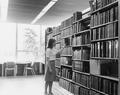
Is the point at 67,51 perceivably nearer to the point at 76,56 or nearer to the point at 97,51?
the point at 76,56

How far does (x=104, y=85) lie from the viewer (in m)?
3.51

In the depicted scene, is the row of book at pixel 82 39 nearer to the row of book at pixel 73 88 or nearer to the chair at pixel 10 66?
the row of book at pixel 73 88

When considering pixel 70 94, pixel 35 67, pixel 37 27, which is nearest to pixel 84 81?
pixel 70 94

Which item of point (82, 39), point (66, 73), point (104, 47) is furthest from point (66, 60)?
point (104, 47)

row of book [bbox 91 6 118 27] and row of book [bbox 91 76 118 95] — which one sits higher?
row of book [bbox 91 6 118 27]

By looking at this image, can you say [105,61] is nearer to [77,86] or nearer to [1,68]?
[77,86]

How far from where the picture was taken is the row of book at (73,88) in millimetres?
4457

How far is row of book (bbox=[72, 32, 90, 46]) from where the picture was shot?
445 centimetres

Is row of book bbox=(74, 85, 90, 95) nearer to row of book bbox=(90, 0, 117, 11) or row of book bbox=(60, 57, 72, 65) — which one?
row of book bbox=(60, 57, 72, 65)

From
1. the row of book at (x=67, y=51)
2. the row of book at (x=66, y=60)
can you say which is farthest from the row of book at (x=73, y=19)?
the row of book at (x=66, y=60)

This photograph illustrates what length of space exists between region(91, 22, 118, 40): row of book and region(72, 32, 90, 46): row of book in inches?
17.4

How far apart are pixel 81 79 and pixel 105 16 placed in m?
1.80

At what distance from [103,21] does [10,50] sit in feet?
28.4

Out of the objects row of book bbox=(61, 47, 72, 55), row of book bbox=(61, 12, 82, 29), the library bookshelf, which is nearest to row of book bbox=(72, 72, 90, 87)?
the library bookshelf
